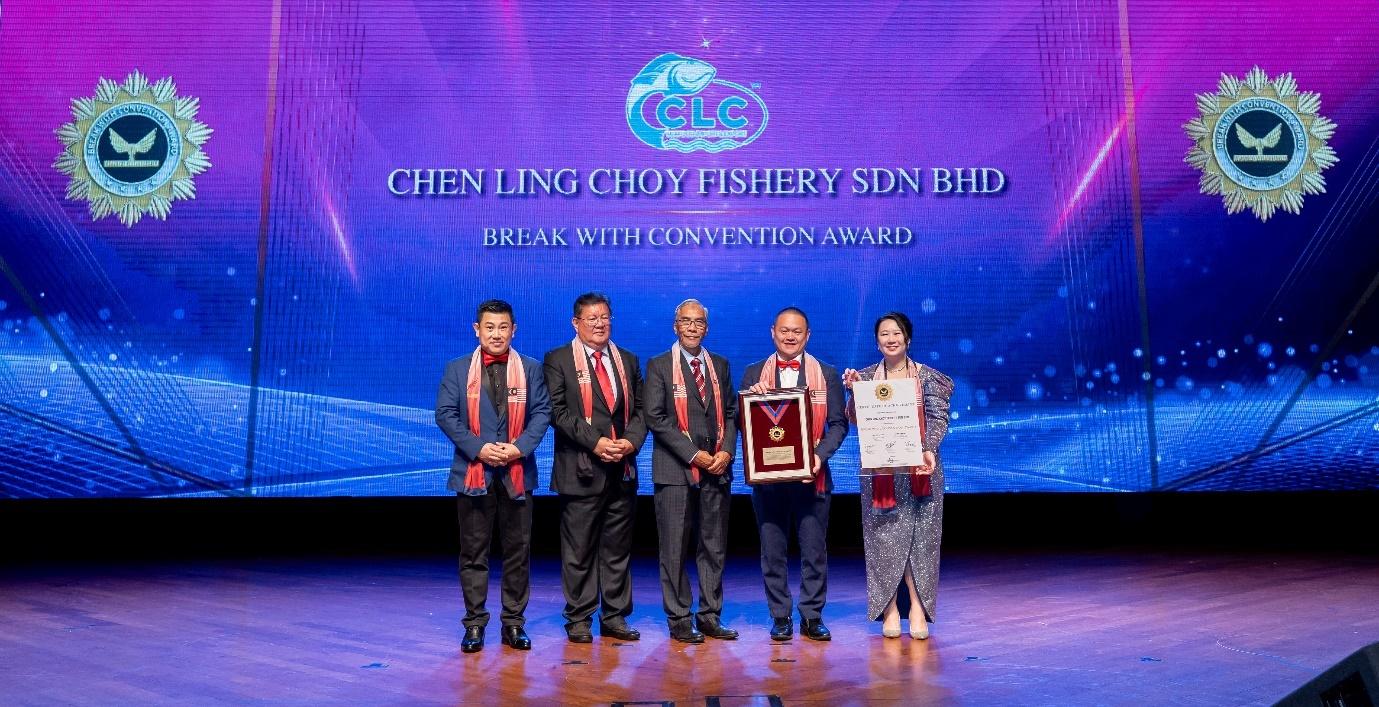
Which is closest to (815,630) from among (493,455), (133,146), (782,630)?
(782,630)

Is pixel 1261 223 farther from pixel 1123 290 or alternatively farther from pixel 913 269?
pixel 913 269

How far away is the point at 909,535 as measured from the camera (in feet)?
14.2

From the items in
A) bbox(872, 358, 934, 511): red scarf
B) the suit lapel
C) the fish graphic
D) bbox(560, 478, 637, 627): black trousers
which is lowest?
bbox(560, 478, 637, 627): black trousers

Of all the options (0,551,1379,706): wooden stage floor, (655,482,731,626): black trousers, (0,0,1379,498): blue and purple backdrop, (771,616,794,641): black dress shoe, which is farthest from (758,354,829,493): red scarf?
(0,0,1379,498): blue and purple backdrop

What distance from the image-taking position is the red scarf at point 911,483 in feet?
14.1

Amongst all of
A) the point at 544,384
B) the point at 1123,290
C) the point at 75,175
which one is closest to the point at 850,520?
the point at 1123,290

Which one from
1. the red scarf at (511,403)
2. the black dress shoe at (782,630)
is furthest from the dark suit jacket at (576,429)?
the black dress shoe at (782,630)

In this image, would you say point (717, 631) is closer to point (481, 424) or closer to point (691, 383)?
point (691, 383)

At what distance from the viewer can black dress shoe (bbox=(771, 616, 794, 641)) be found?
4.26m

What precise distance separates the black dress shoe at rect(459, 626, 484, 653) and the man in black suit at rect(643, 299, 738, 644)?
68 cm

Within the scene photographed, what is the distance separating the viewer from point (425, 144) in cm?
636

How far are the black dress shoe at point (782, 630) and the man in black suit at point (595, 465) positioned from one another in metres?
0.51

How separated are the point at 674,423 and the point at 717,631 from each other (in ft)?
2.59

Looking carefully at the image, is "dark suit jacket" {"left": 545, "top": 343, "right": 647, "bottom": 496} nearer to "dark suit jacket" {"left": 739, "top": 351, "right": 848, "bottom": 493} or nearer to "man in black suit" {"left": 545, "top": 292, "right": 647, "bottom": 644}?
"man in black suit" {"left": 545, "top": 292, "right": 647, "bottom": 644}
